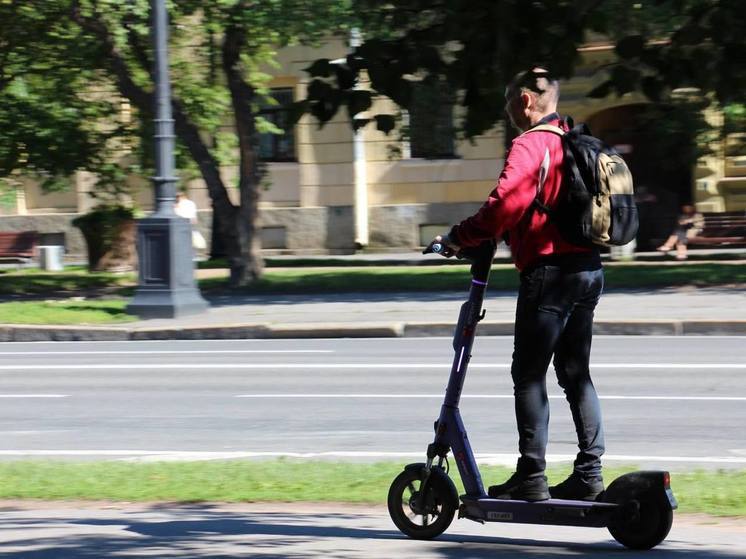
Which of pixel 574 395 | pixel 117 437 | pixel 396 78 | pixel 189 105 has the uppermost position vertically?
pixel 189 105

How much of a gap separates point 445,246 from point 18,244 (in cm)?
2729

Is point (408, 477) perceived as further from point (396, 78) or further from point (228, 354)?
point (228, 354)

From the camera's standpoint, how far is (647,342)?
14.6 metres

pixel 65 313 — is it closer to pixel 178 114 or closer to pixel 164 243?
pixel 164 243

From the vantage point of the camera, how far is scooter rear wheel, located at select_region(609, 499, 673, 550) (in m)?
4.87

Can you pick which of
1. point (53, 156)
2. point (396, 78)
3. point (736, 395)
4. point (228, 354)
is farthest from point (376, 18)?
point (53, 156)

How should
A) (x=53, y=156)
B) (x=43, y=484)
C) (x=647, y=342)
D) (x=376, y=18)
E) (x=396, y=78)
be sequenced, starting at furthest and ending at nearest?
1. (x=53, y=156)
2. (x=647, y=342)
3. (x=43, y=484)
4. (x=376, y=18)
5. (x=396, y=78)

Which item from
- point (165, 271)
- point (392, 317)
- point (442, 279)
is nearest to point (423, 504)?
point (392, 317)

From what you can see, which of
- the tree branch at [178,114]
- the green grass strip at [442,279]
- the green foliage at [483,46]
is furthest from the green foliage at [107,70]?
the green foliage at [483,46]

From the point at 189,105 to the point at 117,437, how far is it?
52.8 ft

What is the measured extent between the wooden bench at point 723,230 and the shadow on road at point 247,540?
2246 cm

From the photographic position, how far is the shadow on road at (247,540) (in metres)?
4.99

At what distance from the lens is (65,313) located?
18266 mm

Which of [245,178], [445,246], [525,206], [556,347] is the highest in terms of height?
[245,178]
